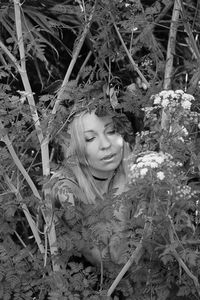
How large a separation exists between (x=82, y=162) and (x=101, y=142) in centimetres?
17

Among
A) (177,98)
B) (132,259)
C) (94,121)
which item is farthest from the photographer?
(94,121)

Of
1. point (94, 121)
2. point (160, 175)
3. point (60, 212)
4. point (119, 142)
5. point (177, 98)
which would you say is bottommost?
point (60, 212)

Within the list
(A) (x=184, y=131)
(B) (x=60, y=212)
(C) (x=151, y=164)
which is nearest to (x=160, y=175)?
(C) (x=151, y=164)

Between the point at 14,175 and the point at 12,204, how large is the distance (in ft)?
0.58

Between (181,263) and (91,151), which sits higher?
(91,151)

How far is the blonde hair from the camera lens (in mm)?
2875

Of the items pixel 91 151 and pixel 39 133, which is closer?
pixel 39 133

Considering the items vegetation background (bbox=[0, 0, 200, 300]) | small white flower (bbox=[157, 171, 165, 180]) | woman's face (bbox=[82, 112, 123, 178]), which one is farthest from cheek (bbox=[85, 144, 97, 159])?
small white flower (bbox=[157, 171, 165, 180])

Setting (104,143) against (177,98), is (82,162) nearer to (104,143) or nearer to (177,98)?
(104,143)

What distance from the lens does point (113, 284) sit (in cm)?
251

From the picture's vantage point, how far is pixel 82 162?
116 inches

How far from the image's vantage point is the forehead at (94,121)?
2.84 metres

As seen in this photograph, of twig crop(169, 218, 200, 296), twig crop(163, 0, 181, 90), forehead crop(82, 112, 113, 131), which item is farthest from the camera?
forehead crop(82, 112, 113, 131)

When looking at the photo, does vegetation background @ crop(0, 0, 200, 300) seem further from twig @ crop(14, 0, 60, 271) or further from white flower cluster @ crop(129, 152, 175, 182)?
white flower cluster @ crop(129, 152, 175, 182)
